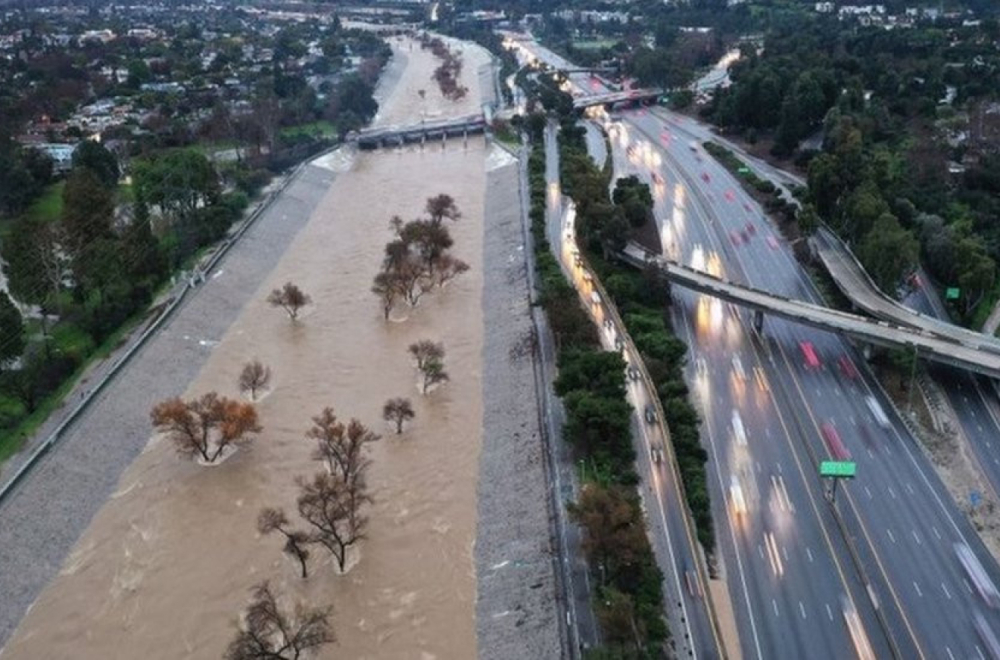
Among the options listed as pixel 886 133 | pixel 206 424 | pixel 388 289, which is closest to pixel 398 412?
pixel 206 424

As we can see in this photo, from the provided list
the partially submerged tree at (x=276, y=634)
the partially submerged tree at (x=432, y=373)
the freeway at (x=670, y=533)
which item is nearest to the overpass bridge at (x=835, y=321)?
the freeway at (x=670, y=533)

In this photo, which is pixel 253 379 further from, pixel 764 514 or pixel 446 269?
pixel 764 514

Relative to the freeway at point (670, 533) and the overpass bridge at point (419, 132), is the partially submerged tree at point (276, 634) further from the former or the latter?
the overpass bridge at point (419, 132)

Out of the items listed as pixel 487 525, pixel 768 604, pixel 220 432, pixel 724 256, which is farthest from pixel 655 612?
pixel 724 256

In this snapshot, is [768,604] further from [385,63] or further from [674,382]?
[385,63]

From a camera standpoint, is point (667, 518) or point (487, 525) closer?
point (667, 518)

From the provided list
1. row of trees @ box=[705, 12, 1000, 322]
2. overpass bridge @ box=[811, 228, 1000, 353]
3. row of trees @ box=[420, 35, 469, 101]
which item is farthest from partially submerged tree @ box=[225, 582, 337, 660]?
row of trees @ box=[420, 35, 469, 101]
